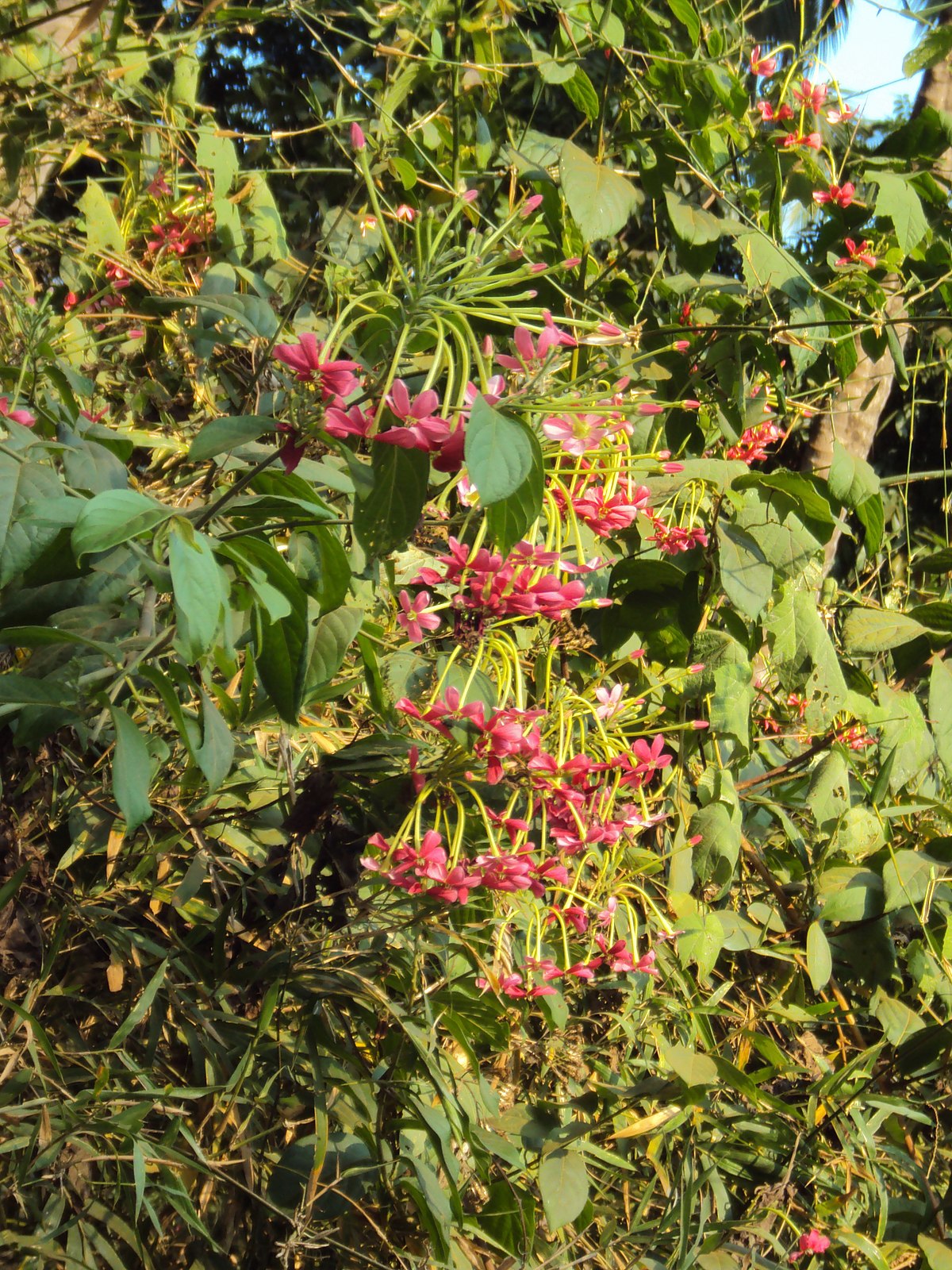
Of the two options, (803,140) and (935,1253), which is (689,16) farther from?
(935,1253)

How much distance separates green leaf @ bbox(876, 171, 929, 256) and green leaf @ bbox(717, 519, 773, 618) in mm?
424

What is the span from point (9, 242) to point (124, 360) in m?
0.22

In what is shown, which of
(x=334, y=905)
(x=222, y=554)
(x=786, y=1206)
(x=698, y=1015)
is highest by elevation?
(x=222, y=554)

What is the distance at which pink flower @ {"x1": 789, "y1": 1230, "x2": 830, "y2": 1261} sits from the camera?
126 cm

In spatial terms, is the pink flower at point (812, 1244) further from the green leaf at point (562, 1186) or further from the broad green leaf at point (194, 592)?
the broad green leaf at point (194, 592)

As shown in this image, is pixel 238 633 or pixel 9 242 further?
pixel 9 242

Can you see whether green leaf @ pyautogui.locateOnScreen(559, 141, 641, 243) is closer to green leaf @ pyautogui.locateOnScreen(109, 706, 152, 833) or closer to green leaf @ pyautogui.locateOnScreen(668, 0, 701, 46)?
green leaf @ pyautogui.locateOnScreen(668, 0, 701, 46)

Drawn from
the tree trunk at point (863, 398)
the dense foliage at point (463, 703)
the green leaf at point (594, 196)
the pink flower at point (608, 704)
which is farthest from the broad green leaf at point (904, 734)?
the green leaf at point (594, 196)

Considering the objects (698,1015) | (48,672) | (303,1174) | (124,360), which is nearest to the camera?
(48,672)

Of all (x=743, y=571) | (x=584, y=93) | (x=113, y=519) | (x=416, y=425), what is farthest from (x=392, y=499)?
(x=584, y=93)

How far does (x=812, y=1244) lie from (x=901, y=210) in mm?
1247

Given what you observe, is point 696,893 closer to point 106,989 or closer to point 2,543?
point 106,989

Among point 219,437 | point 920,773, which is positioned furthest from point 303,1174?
point 920,773

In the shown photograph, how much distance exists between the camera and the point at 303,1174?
1.01 metres
